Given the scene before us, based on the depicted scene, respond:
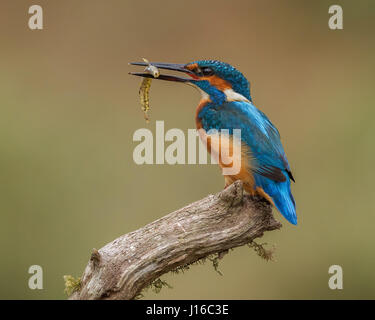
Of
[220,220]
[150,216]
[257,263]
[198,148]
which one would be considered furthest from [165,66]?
[257,263]

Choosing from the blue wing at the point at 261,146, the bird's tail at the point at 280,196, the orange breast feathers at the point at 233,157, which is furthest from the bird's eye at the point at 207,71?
the bird's tail at the point at 280,196

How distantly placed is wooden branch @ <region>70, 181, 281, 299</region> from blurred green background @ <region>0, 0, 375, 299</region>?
1.96 metres

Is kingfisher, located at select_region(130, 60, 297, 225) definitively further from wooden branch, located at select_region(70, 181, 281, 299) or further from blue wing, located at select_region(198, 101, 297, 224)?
wooden branch, located at select_region(70, 181, 281, 299)

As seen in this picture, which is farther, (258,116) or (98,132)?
(98,132)

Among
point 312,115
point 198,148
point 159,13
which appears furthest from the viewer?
point 159,13

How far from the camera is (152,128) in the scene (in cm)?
627

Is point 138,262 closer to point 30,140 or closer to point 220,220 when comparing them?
point 220,220

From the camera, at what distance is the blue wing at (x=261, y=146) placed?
9.77 feet

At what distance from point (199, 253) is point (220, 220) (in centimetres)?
18

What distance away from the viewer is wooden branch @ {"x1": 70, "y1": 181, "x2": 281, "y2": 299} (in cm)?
262

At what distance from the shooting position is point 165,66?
11.0ft

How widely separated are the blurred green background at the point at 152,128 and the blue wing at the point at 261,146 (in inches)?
74.5

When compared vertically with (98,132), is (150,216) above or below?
below

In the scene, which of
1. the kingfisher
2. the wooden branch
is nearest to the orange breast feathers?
the kingfisher
